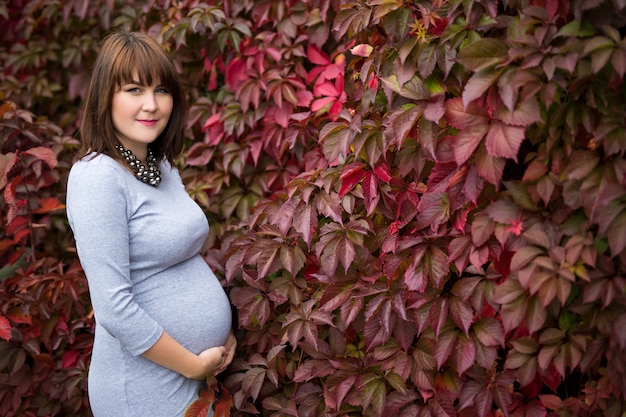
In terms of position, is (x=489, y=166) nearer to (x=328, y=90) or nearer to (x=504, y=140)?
(x=504, y=140)

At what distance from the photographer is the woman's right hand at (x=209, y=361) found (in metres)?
1.87

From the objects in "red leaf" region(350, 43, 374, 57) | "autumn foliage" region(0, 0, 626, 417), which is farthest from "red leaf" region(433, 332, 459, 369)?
"red leaf" region(350, 43, 374, 57)

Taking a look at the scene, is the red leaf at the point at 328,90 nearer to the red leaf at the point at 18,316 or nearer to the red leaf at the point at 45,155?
the red leaf at the point at 45,155

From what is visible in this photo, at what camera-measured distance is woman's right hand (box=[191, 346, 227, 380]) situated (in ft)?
6.14

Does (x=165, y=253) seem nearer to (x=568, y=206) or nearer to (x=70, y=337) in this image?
(x=70, y=337)

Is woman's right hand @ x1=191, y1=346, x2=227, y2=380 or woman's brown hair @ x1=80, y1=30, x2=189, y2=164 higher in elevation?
woman's brown hair @ x1=80, y1=30, x2=189, y2=164

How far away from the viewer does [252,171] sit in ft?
8.88

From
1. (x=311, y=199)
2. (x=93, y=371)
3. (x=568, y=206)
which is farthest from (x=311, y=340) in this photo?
(x=568, y=206)

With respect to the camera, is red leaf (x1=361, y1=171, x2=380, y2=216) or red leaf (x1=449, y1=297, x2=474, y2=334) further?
red leaf (x1=361, y1=171, x2=380, y2=216)

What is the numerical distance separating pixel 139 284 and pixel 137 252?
0.11 meters

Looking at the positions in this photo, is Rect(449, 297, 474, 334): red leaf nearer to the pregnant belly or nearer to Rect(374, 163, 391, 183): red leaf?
Rect(374, 163, 391, 183): red leaf

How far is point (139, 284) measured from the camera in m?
1.81

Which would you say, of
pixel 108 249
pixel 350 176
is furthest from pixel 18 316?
pixel 350 176

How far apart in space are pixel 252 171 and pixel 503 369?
Answer: 56.1 inches
